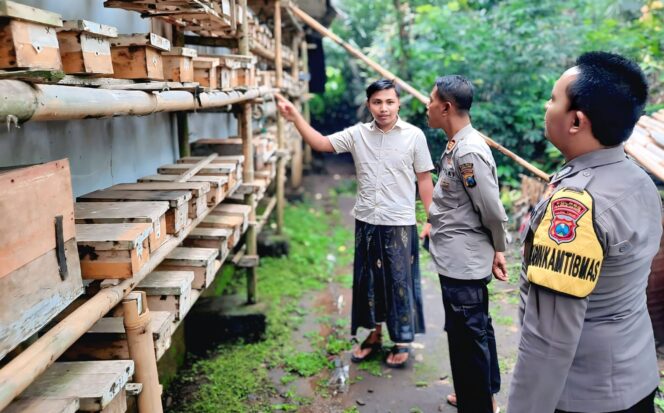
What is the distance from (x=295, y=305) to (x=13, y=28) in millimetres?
4301

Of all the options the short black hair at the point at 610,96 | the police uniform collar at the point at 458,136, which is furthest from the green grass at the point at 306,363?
the short black hair at the point at 610,96

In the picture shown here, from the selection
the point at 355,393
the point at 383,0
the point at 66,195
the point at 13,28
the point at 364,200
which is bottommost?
the point at 355,393

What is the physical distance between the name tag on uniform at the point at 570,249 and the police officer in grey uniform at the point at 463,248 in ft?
3.81

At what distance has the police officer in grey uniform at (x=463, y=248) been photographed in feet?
9.19

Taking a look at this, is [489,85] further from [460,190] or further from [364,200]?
[460,190]

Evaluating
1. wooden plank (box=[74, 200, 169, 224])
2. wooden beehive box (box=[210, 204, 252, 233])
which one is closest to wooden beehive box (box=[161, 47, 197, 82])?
wooden plank (box=[74, 200, 169, 224])

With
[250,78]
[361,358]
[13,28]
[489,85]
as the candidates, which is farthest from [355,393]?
[489,85]

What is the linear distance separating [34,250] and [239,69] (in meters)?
2.42

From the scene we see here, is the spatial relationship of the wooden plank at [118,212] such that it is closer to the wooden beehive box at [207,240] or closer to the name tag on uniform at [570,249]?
the wooden beehive box at [207,240]

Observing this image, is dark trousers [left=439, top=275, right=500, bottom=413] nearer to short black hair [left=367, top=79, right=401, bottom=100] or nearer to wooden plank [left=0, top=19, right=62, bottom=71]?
short black hair [left=367, top=79, right=401, bottom=100]

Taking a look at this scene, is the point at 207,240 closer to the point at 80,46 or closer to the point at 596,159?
the point at 80,46

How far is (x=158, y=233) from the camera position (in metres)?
2.25

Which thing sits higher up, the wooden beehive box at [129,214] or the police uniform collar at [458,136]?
the police uniform collar at [458,136]

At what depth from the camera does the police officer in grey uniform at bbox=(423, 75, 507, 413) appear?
2801mm
